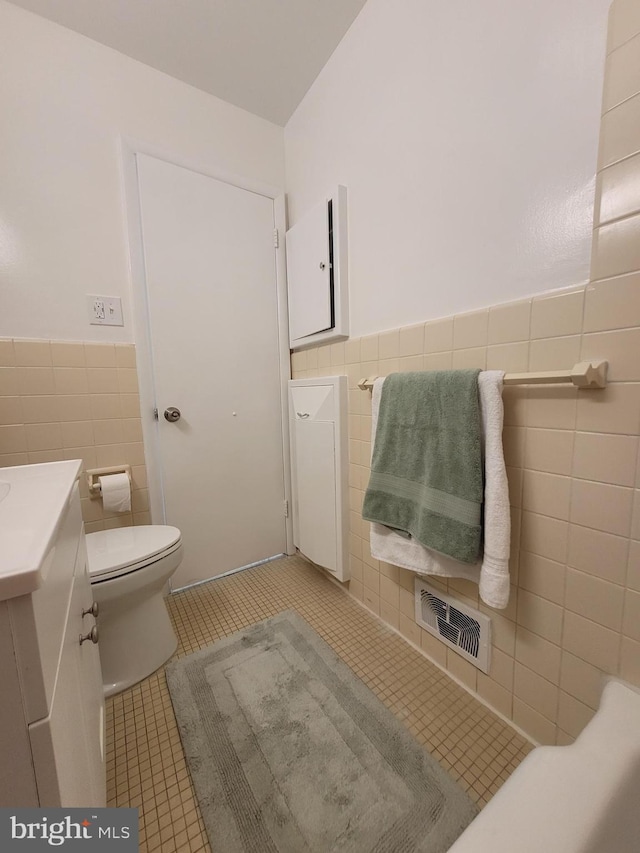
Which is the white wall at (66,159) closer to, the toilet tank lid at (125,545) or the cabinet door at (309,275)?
the cabinet door at (309,275)

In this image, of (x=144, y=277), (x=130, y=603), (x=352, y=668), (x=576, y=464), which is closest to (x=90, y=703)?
(x=130, y=603)

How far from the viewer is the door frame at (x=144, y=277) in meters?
1.44

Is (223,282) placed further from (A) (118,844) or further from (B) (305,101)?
(A) (118,844)

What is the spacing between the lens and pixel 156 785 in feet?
2.82

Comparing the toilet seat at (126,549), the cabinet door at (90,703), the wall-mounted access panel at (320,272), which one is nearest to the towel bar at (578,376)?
the wall-mounted access panel at (320,272)

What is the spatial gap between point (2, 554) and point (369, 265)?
4.42 ft

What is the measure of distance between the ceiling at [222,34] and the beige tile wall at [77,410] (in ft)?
3.89

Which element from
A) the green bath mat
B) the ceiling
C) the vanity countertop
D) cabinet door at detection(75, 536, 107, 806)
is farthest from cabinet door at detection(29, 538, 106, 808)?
the ceiling

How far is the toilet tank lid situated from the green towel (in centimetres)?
75

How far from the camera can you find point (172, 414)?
1593mm

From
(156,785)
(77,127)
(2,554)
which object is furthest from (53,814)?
(77,127)

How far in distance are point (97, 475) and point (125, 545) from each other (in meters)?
0.42

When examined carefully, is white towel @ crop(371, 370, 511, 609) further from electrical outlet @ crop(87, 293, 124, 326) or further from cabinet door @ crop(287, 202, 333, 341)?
electrical outlet @ crop(87, 293, 124, 326)

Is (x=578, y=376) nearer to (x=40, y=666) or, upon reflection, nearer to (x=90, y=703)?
(x=40, y=666)
